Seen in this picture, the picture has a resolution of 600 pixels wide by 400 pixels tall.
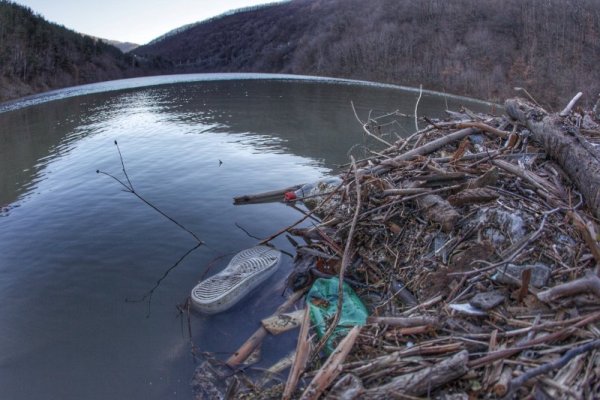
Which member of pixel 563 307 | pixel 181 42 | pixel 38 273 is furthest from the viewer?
pixel 181 42

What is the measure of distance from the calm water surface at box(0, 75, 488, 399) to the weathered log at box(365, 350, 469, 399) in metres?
2.49

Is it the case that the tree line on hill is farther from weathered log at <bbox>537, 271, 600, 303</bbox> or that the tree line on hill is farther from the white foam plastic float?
weathered log at <bbox>537, 271, 600, 303</bbox>

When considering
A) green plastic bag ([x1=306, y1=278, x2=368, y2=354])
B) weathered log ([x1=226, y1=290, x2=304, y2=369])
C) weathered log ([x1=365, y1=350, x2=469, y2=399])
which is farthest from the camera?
weathered log ([x1=226, y1=290, x2=304, y2=369])

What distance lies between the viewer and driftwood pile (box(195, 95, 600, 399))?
A: 3.41 m

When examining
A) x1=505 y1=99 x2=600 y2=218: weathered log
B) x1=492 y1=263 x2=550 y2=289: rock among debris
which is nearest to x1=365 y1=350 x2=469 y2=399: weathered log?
x1=492 y1=263 x2=550 y2=289: rock among debris

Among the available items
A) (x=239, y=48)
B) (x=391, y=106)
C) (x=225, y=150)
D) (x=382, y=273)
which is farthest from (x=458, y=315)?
(x=239, y=48)

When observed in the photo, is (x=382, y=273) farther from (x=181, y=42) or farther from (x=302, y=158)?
(x=181, y=42)

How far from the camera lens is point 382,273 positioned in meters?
6.04

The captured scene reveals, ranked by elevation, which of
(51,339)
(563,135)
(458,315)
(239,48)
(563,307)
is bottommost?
(51,339)

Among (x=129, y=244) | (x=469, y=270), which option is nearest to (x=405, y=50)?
(x=129, y=244)

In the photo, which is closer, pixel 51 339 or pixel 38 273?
pixel 51 339

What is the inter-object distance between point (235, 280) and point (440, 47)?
2935 inches

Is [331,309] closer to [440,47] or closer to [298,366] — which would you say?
[298,366]

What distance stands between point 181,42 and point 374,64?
295 feet
